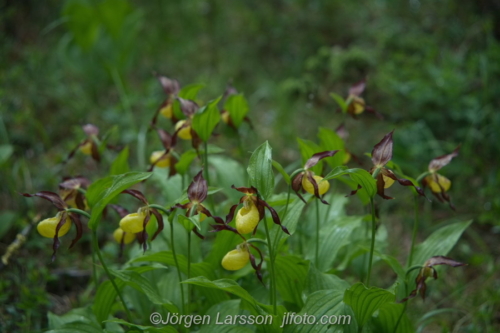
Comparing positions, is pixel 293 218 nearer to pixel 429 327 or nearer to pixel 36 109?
pixel 429 327

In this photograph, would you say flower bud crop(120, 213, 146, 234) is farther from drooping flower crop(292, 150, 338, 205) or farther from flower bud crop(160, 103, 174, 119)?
flower bud crop(160, 103, 174, 119)

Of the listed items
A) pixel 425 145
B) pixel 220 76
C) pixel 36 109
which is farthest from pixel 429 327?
pixel 36 109

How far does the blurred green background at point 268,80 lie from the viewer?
98.6 inches

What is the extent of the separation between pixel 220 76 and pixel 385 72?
151 cm

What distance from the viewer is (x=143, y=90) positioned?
3766 millimetres

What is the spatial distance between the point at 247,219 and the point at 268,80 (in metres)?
2.95

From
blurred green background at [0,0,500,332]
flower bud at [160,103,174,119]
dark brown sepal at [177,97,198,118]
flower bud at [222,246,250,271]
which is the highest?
dark brown sepal at [177,97,198,118]

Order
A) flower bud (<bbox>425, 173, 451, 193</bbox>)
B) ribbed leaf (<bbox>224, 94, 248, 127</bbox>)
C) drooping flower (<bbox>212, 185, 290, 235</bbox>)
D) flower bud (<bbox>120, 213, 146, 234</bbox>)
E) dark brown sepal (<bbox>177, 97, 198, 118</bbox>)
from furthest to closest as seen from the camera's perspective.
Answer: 1. ribbed leaf (<bbox>224, 94, 248, 127</bbox>)
2. dark brown sepal (<bbox>177, 97, 198, 118</bbox>)
3. flower bud (<bbox>425, 173, 451, 193</bbox>)
4. flower bud (<bbox>120, 213, 146, 234</bbox>)
5. drooping flower (<bbox>212, 185, 290, 235</bbox>)

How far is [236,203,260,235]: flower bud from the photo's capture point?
3.64 feet

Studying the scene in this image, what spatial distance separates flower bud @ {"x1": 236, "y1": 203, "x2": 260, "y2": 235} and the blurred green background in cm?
103

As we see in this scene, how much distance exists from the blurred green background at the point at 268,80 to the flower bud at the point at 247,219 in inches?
40.5

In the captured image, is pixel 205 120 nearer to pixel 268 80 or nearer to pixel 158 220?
pixel 158 220

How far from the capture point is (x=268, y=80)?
391cm

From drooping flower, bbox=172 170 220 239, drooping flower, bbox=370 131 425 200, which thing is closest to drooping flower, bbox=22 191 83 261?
drooping flower, bbox=172 170 220 239
